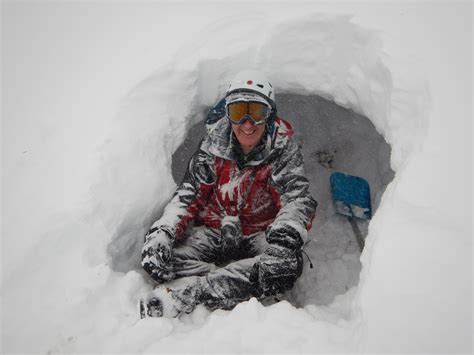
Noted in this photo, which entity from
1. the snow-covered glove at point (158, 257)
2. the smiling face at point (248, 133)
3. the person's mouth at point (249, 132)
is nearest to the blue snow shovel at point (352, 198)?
the smiling face at point (248, 133)

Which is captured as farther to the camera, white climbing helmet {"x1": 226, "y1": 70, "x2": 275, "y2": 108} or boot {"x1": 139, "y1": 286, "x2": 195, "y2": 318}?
white climbing helmet {"x1": 226, "y1": 70, "x2": 275, "y2": 108}

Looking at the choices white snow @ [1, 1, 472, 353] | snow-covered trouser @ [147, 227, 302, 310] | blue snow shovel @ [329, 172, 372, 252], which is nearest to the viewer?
white snow @ [1, 1, 472, 353]

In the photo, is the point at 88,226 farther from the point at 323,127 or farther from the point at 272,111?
the point at 323,127

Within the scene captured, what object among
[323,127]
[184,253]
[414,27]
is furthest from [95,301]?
[323,127]

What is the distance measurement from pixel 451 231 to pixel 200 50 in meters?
2.49

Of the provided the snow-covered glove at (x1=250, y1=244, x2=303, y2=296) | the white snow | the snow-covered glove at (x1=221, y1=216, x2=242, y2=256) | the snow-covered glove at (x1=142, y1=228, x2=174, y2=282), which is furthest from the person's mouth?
the snow-covered glove at (x1=142, y1=228, x2=174, y2=282)

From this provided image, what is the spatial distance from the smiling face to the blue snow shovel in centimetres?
181

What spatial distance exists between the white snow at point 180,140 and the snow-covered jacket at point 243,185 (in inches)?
10.1

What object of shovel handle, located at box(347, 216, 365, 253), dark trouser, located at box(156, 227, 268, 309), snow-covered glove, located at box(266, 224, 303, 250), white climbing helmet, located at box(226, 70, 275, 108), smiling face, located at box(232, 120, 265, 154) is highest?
white climbing helmet, located at box(226, 70, 275, 108)

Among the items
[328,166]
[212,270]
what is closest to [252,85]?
[212,270]

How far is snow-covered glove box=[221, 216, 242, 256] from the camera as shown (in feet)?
10.2

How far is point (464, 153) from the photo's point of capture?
6.40 ft

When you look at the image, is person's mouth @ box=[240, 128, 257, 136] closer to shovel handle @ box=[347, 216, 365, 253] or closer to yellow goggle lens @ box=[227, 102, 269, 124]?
yellow goggle lens @ box=[227, 102, 269, 124]

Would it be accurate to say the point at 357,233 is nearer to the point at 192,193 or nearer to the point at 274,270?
the point at 274,270
